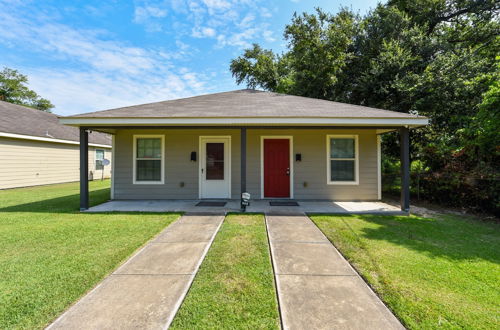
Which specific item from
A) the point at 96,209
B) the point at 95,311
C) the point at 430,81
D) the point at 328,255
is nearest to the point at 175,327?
the point at 95,311

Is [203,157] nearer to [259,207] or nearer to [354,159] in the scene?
[259,207]

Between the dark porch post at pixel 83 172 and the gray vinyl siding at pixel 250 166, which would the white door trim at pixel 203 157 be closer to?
the gray vinyl siding at pixel 250 166

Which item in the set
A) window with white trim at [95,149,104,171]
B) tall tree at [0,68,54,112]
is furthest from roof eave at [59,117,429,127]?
tall tree at [0,68,54,112]

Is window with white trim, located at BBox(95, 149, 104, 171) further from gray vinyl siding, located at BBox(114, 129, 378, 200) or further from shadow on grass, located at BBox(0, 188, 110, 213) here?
gray vinyl siding, located at BBox(114, 129, 378, 200)

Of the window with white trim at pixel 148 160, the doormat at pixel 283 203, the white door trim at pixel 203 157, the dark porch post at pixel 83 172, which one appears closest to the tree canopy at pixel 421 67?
the doormat at pixel 283 203

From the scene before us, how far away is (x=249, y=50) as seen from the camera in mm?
21078

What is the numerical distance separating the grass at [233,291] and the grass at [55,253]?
1189 mm

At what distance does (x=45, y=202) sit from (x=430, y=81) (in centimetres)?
1456

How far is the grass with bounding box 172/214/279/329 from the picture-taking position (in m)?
1.85

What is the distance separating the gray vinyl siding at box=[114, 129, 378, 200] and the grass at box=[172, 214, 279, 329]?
3914mm


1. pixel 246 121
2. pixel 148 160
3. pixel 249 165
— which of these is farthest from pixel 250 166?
pixel 148 160

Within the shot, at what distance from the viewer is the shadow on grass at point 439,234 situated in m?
3.39

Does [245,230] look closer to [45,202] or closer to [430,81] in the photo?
[45,202]

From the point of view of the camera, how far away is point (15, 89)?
29172 mm
